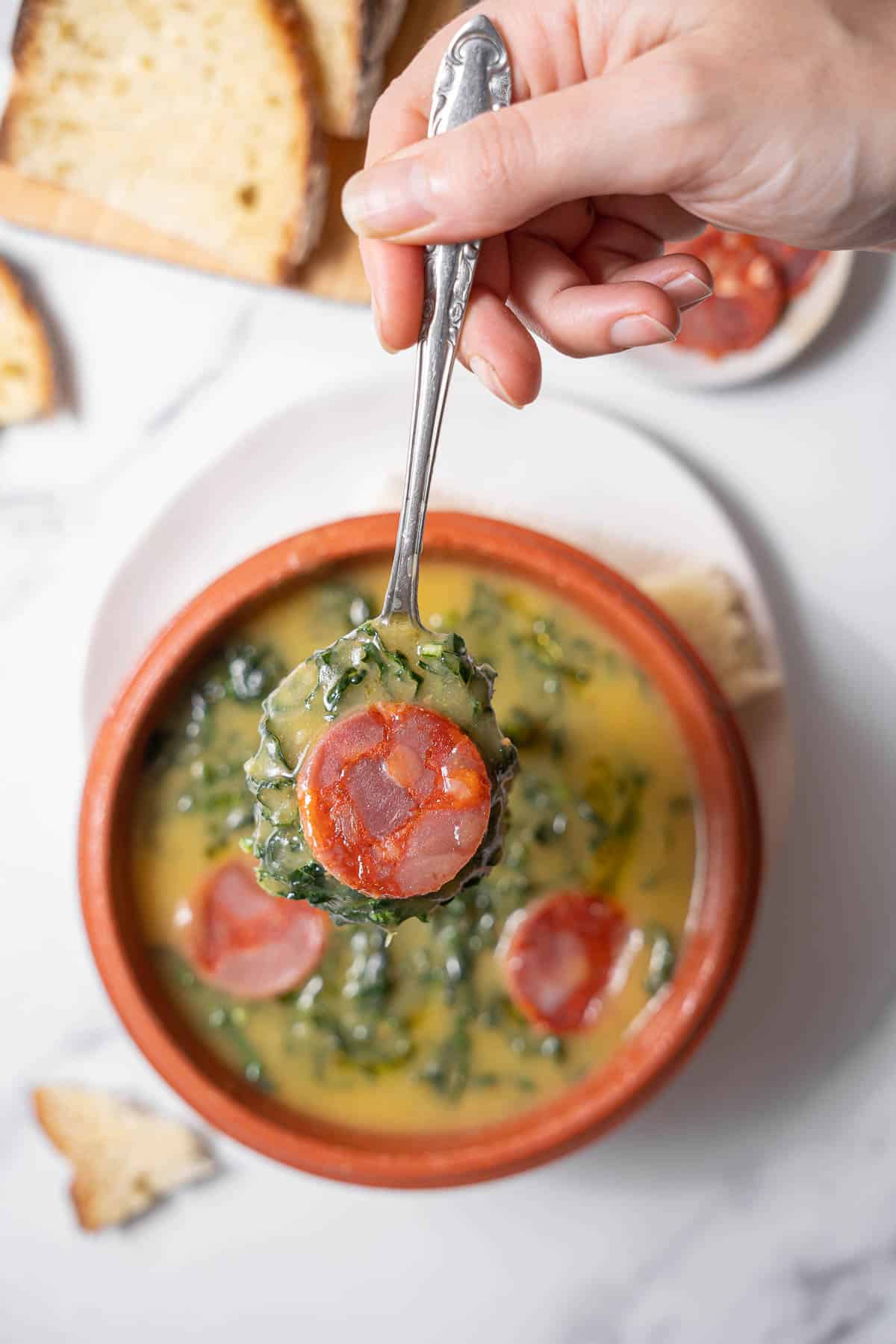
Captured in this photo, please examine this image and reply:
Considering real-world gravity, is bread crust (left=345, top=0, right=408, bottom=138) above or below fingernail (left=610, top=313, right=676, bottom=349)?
above

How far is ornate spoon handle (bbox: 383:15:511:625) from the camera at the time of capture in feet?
6.02

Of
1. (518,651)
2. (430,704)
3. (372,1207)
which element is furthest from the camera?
(372,1207)

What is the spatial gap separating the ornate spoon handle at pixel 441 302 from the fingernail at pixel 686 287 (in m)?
0.36

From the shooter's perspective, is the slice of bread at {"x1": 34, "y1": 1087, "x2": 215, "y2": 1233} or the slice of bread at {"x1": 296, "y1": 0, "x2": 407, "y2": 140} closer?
the slice of bread at {"x1": 296, "y1": 0, "x2": 407, "y2": 140}

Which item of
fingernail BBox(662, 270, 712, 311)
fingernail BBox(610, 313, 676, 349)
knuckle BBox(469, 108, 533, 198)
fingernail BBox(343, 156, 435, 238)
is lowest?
fingernail BBox(610, 313, 676, 349)

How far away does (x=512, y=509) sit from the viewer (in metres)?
2.55

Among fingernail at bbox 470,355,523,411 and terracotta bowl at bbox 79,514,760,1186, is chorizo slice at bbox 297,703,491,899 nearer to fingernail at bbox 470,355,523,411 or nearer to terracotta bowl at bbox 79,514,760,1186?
terracotta bowl at bbox 79,514,760,1186

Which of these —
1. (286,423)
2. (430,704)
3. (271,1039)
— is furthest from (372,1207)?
(286,423)

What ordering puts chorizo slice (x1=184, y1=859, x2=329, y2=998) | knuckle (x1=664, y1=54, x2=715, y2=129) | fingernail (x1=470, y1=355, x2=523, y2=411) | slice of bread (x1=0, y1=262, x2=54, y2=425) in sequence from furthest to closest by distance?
slice of bread (x1=0, y1=262, x2=54, y2=425) → chorizo slice (x1=184, y1=859, x2=329, y2=998) → fingernail (x1=470, y1=355, x2=523, y2=411) → knuckle (x1=664, y1=54, x2=715, y2=129)

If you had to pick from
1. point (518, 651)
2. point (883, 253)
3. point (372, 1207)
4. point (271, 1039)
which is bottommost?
point (372, 1207)

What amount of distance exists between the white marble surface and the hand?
49cm

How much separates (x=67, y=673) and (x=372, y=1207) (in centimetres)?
130

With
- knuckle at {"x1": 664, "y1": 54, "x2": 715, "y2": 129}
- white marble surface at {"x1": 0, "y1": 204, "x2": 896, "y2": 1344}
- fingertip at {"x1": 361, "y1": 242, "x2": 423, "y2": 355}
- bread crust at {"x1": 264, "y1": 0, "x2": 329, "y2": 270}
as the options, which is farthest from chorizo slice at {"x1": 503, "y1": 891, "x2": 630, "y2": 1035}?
bread crust at {"x1": 264, "y1": 0, "x2": 329, "y2": 270}

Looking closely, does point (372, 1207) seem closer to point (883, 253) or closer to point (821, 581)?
point (821, 581)
